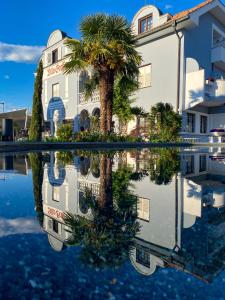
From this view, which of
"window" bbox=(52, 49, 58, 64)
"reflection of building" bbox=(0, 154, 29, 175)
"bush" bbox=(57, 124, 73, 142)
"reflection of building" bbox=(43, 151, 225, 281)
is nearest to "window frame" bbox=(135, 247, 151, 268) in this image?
"reflection of building" bbox=(43, 151, 225, 281)

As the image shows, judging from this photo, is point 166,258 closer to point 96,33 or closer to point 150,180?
point 150,180

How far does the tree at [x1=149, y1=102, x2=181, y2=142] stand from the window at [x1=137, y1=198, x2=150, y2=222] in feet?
47.3

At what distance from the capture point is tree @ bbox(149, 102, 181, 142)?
1712 cm

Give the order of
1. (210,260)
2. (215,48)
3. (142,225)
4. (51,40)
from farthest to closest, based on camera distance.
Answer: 1. (51,40)
2. (215,48)
3. (142,225)
4. (210,260)

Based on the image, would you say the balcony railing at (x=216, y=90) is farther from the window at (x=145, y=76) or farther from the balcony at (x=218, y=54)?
the window at (x=145, y=76)

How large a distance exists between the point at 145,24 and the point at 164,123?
29.1 feet

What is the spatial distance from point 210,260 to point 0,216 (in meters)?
1.64

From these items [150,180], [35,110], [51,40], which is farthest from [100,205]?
[51,40]

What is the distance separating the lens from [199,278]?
1.24 m

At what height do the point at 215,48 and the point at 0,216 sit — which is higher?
the point at 215,48

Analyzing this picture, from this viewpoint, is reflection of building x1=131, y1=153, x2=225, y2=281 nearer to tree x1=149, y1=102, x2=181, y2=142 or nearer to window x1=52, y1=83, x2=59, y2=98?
tree x1=149, y1=102, x2=181, y2=142

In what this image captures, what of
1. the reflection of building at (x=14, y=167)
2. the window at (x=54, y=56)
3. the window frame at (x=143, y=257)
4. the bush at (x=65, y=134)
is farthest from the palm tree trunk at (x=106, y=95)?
the window at (x=54, y=56)

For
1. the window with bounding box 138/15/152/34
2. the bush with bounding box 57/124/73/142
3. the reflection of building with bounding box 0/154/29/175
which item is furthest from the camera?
the window with bounding box 138/15/152/34

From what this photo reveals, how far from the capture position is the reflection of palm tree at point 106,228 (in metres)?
1.45
